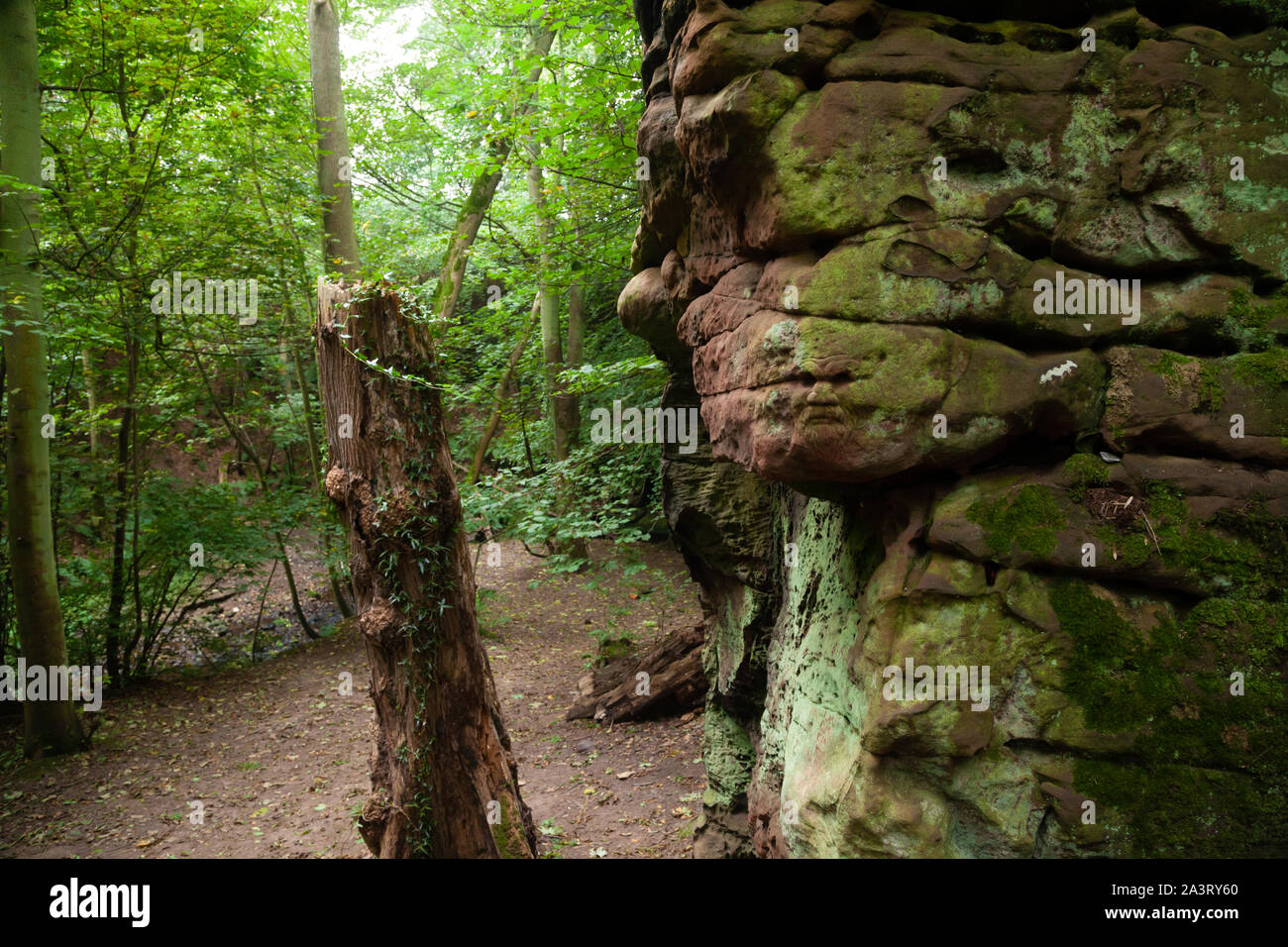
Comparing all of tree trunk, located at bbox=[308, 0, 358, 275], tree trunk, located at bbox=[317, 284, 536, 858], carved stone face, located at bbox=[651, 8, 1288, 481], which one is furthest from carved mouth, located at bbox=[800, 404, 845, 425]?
tree trunk, located at bbox=[308, 0, 358, 275]

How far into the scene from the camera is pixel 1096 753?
3150 millimetres

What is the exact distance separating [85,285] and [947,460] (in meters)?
8.89

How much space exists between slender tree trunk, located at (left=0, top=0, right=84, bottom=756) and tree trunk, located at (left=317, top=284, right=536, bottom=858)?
3.61 meters

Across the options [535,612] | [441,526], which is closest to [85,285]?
[441,526]

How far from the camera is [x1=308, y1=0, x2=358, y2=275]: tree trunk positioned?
10016mm

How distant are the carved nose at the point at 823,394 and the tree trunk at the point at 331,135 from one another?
8395mm

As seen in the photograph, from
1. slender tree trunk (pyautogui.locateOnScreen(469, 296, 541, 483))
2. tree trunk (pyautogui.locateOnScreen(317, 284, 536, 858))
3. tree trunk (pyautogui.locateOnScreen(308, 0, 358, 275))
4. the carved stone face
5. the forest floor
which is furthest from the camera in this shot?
slender tree trunk (pyautogui.locateOnScreen(469, 296, 541, 483))

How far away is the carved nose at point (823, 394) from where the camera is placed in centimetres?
320

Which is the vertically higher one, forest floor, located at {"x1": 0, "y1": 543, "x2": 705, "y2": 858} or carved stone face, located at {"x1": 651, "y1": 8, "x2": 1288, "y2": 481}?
carved stone face, located at {"x1": 651, "y1": 8, "x2": 1288, "y2": 481}

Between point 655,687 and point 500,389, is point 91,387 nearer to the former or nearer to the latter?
point 500,389

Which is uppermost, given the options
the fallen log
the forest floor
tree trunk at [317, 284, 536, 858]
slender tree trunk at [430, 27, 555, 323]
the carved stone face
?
slender tree trunk at [430, 27, 555, 323]

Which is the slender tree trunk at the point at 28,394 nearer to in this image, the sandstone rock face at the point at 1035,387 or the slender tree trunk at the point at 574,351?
the sandstone rock face at the point at 1035,387

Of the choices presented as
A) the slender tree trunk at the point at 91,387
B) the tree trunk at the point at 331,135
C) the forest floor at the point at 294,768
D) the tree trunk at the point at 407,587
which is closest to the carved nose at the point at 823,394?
the tree trunk at the point at 407,587

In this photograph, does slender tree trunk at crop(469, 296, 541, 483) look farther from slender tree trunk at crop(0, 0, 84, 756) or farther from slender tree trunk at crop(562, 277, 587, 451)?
slender tree trunk at crop(0, 0, 84, 756)
